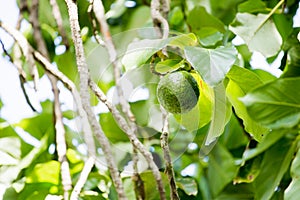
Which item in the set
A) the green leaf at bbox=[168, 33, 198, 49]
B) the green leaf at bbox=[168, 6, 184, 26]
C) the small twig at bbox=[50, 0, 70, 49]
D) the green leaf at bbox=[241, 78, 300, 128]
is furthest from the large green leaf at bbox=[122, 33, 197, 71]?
the green leaf at bbox=[168, 6, 184, 26]

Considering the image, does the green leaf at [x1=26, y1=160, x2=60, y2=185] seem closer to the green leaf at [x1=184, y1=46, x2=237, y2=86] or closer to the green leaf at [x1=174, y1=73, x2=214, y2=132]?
the green leaf at [x1=174, y1=73, x2=214, y2=132]

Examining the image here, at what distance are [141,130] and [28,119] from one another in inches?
8.1

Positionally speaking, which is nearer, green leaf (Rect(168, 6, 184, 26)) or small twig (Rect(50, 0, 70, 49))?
small twig (Rect(50, 0, 70, 49))

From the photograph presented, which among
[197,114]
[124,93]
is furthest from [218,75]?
[124,93]

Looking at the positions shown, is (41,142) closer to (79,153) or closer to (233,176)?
(79,153)

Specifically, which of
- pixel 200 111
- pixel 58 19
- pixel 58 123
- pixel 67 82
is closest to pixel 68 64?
pixel 58 19

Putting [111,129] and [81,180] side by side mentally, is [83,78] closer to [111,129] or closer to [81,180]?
[81,180]

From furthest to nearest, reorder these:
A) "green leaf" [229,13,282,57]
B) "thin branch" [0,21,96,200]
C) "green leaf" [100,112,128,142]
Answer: "green leaf" [100,112,128,142] < "green leaf" [229,13,282,57] < "thin branch" [0,21,96,200]

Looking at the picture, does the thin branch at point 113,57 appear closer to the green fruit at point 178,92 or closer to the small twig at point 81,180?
the small twig at point 81,180

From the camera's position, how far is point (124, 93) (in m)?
0.90

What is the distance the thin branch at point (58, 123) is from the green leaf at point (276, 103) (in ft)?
1.15

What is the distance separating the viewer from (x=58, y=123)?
932 millimetres

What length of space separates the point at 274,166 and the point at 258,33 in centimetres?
34

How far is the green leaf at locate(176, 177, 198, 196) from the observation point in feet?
2.89
